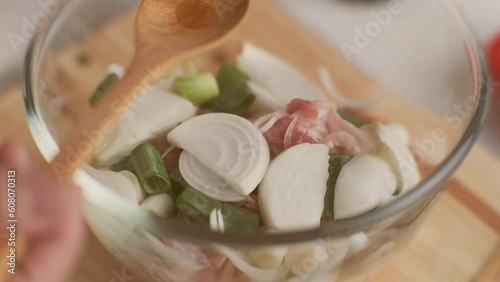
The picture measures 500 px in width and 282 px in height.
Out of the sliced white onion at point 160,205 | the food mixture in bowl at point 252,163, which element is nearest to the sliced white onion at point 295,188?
the food mixture in bowl at point 252,163

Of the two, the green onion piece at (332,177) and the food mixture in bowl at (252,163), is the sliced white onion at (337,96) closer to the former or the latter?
the food mixture in bowl at (252,163)

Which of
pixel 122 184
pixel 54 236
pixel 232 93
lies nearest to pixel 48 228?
pixel 54 236

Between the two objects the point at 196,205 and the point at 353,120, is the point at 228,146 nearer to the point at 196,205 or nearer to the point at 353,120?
the point at 196,205

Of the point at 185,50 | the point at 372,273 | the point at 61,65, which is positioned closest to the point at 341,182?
the point at 372,273

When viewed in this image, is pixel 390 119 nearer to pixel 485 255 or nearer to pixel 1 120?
pixel 485 255

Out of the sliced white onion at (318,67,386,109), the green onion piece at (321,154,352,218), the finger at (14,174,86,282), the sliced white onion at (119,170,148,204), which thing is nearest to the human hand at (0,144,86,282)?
the finger at (14,174,86,282)

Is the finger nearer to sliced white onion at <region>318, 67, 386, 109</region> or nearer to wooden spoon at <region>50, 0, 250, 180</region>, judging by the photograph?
wooden spoon at <region>50, 0, 250, 180</region>
